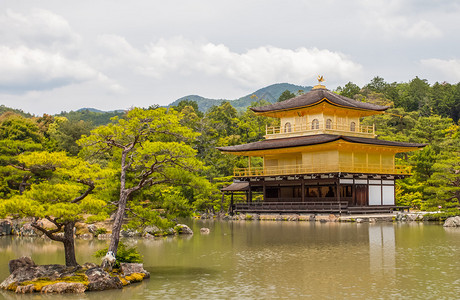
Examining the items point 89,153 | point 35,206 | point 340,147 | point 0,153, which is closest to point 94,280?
point 35,206

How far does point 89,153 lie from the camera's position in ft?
58.7

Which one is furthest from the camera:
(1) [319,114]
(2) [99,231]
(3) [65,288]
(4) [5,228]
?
(1) [319,114]

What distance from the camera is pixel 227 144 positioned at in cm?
6556

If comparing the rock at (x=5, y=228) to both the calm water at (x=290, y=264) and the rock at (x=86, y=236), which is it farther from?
the rock at (x=86, y=236)

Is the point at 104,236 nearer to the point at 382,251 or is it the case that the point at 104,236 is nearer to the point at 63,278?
the point at 382,251

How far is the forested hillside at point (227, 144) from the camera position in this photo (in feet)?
91.1

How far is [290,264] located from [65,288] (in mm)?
7464

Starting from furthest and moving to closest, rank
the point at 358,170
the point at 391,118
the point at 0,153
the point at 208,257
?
the point at 391,118 → the point at 358,170 → the point at 0,153 → the point at 208,257

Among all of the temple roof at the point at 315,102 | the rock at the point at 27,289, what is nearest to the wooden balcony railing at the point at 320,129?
the temple roof at the point at 315,102

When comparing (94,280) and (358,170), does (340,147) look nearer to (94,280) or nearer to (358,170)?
(358,170)

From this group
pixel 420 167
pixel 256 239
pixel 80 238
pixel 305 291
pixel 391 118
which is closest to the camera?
pixel 305 291

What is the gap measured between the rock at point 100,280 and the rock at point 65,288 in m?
0.23

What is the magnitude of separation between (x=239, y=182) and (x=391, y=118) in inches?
1135

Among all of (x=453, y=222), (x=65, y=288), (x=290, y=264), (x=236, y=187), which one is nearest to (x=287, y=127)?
(x=236, y=187)
